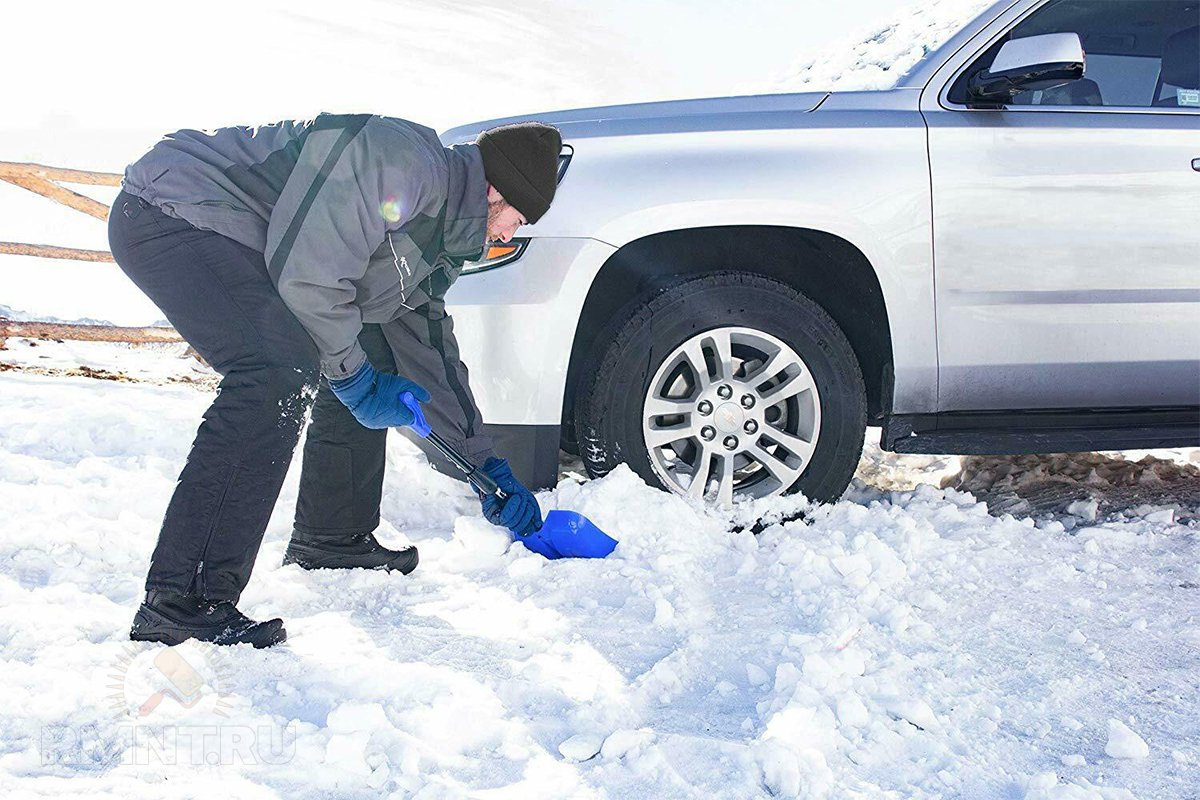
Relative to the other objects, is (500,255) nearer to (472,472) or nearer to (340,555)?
(472,472)

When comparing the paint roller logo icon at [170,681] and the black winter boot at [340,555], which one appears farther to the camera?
the black winter boot at [340,555]

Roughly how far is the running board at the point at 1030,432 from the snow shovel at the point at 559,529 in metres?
1.00

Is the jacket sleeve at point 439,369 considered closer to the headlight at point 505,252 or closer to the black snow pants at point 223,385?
Answer: the headlight at point 505,252

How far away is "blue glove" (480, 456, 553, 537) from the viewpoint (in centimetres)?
268

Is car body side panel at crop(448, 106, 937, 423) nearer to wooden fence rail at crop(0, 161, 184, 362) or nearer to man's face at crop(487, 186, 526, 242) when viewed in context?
man's face at crop(487, 186, 526, 242)

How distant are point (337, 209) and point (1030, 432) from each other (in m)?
2.27

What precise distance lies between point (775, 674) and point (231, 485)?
1.28 meters

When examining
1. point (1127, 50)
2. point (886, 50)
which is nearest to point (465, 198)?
point (886, 50)

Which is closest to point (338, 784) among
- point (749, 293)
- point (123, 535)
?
point (123, 535)

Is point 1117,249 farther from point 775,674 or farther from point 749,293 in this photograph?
point 775,674

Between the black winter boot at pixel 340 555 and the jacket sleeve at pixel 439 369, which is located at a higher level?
the jacket sleeve at pixel 439 369

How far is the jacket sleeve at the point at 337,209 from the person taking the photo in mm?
2043

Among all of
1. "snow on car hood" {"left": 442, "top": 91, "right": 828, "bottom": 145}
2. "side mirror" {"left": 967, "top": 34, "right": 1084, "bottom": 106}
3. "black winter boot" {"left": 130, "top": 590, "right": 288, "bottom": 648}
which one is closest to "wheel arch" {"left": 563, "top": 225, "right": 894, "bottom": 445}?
"snow on car hood" {"left": 442, "top": 91, "right": 828, "bottom": 145}

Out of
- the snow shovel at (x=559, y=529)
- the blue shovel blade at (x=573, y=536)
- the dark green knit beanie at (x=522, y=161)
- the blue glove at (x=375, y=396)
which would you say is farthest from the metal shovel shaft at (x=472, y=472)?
the dark green knit beanie at (x=522, y=161)
